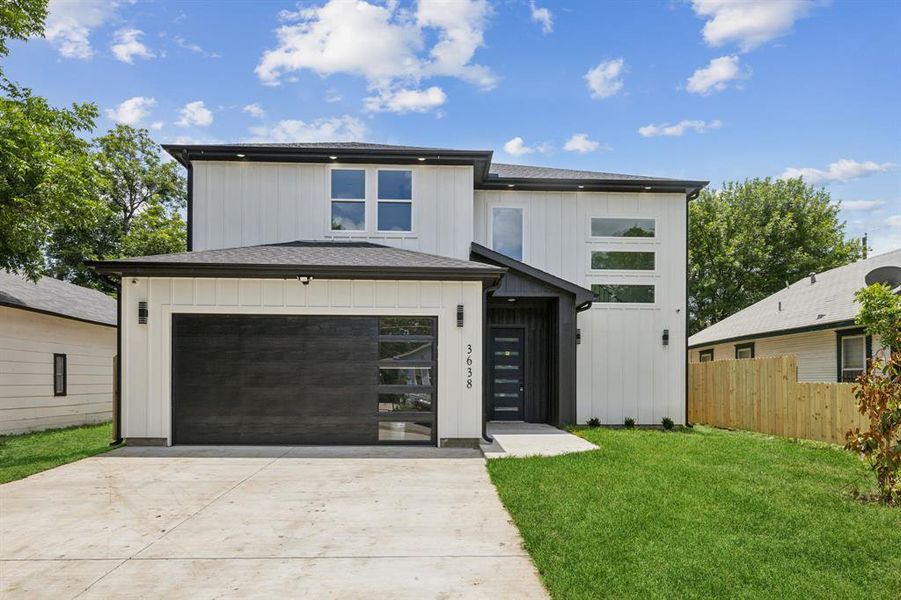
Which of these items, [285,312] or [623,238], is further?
[623,238]

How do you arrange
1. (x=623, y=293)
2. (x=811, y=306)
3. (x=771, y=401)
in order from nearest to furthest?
(x=771, y=401) → (x=623, y=293) → (x=811, y=306)

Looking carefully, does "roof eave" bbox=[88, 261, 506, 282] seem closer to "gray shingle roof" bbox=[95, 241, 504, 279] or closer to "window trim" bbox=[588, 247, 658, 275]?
"gray shingle roof" bbox=[95, 241, 504, 279]

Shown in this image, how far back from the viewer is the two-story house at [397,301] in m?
9.52

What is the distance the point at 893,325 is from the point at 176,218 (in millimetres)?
30717

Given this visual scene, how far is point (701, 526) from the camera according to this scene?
5188mm

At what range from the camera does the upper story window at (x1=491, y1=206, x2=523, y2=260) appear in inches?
530

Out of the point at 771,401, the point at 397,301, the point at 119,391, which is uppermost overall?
the point at 397,301

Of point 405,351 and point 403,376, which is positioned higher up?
point 405,351

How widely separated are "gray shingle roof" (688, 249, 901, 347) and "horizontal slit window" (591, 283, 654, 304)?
3.76m

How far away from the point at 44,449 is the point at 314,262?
5552mm

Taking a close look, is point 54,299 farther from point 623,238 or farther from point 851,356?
point 851,356

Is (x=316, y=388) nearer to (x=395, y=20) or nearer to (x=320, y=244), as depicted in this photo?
(x=320, y=244)

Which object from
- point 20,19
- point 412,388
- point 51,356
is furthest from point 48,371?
point 412,388

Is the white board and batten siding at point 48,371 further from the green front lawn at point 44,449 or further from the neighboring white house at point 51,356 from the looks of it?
the green front lawn at point 44,449
